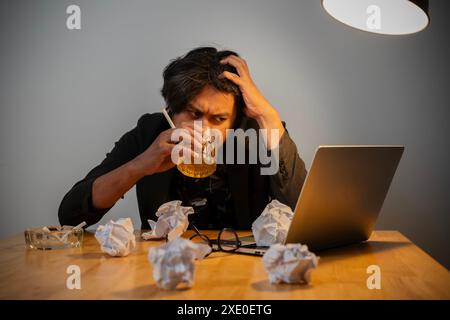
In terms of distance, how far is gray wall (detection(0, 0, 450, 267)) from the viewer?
2564mm

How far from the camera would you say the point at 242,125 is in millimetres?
2350

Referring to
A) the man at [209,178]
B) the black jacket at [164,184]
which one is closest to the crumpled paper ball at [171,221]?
the man at [209,178]

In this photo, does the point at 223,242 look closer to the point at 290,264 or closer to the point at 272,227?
the point at 272,227

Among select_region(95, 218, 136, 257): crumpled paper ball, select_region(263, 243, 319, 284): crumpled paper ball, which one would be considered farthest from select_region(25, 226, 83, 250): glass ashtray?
select_region(263, 243, 319, 284): crumpled paper ball

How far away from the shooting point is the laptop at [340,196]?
1.26 metres

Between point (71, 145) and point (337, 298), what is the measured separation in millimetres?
2035

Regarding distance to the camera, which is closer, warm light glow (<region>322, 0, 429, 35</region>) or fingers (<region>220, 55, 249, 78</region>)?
warm light glow (<region>322, 0, 429, 35</region>)

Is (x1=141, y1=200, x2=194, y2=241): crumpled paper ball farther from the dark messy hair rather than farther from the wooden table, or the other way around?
the dark messy hair

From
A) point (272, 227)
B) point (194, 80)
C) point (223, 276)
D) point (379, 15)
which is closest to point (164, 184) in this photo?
point (194, 80)

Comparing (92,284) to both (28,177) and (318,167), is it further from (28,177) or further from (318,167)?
(28,177)

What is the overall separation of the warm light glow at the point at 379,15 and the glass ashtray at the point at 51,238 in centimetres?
98

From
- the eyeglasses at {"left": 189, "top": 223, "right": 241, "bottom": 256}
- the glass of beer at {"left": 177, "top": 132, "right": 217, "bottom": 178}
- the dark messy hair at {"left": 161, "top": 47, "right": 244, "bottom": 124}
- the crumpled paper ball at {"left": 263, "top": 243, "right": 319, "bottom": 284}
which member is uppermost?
the dark messy hair at {"left": 161, "top": 47, "right": 244, "bottom": 124}

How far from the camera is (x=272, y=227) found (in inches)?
56.6
